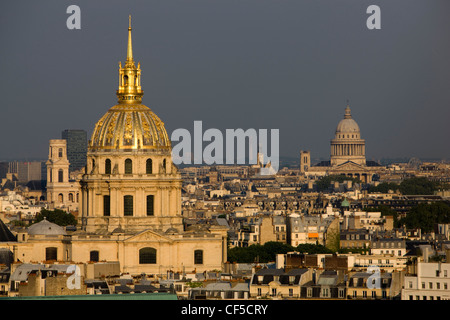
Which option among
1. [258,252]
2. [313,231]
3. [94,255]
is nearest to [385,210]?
[313,231]

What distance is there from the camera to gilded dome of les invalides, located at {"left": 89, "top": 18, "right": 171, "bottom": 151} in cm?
10431

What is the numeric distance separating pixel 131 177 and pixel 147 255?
459cm

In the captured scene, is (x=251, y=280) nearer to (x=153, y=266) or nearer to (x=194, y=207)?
(x=153, y=266)

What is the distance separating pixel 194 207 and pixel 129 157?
8159 centimetres

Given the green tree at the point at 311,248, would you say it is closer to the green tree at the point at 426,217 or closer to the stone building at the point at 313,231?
the stone building at the point at 313,231

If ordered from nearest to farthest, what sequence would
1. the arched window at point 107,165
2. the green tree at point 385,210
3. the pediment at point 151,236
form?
1. the pediment at point 151,236
2. the arched window at point 107,165
3. the green tree at point 385,210

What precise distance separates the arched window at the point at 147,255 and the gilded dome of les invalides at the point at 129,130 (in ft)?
18.4

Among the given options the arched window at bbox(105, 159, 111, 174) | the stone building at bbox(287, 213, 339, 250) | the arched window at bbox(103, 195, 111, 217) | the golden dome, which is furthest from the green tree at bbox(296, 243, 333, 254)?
the arched window at bbox(105, 159, 111, 174)

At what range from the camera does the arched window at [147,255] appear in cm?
10188

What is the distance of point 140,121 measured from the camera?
4112 inches

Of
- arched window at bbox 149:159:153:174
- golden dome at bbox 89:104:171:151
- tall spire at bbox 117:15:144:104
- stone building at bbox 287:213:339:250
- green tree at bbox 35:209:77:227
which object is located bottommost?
stone building at bbox 287:213:339:250

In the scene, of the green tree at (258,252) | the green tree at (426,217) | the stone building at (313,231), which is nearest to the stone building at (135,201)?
the green tree at (258,252)

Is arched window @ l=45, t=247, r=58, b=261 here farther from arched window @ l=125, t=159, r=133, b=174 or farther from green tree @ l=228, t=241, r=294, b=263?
green tree @ l=228, t=241, r=294, b=263
